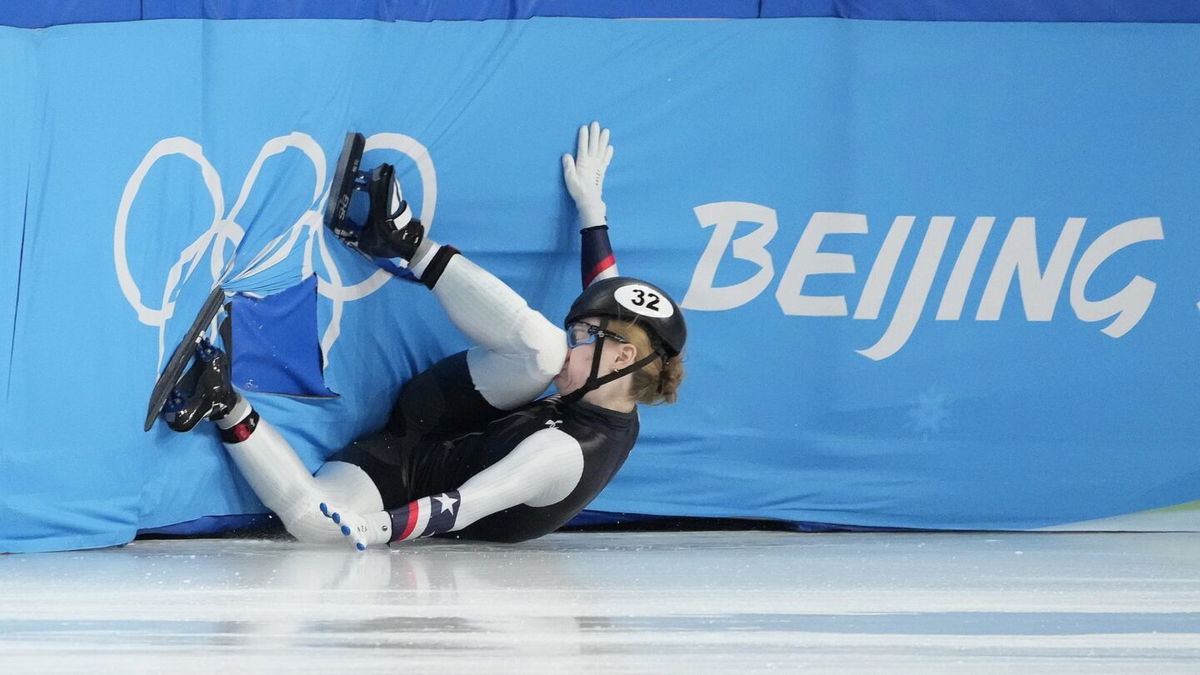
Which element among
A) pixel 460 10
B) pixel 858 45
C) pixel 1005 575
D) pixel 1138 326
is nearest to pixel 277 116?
pixel 460 10

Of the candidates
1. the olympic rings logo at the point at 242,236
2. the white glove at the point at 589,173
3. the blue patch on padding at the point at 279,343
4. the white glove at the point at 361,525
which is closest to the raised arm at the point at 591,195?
the white glove at the point at 589,173

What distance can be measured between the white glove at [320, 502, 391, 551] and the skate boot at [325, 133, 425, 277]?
2.33ft

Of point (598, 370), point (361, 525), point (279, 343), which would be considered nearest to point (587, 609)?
point (361, 525)

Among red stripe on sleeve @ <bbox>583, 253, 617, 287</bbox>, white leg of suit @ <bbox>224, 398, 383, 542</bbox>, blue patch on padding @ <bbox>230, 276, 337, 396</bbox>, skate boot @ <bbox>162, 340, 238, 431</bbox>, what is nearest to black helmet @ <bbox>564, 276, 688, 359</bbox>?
red stripe on sleeve @ <bbox>583, 253, 617, 287</bbox>

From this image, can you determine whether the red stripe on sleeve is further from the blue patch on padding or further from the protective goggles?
the blue patch on padding

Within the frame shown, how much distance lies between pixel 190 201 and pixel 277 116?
341mm

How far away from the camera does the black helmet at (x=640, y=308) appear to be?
3.56m

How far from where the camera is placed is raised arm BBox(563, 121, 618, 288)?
3830 millimetres

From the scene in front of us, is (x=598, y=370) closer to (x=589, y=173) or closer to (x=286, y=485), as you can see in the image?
(x=589, y=173)

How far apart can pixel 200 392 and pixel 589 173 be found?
49.4 inches

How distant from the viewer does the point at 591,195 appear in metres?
3.85

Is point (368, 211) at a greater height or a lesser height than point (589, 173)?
lesser

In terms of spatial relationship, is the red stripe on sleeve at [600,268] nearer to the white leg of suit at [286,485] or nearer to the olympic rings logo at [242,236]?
the olympic rings logo at [242,236]

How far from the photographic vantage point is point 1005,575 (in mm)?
3258
